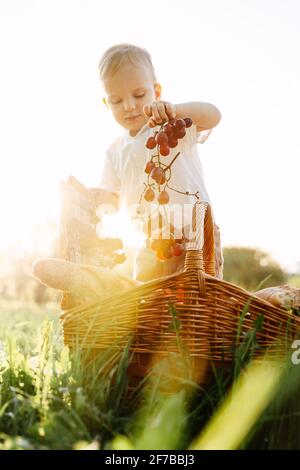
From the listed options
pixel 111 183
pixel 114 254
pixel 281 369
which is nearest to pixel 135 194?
pixel 111 183

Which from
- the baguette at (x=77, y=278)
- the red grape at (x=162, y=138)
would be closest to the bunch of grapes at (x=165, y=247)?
the baguette at (x=77, y=278)

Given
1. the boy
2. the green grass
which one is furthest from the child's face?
the green grass

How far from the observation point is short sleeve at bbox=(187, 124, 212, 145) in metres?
2.09

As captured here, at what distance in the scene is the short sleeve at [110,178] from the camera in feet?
7.78

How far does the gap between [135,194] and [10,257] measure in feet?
13.8

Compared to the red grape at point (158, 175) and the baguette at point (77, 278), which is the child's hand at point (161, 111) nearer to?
the red grape at point (158, 175)

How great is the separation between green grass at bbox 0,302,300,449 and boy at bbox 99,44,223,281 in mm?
675

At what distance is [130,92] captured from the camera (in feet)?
6.64

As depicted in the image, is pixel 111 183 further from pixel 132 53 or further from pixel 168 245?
pixel 168 245

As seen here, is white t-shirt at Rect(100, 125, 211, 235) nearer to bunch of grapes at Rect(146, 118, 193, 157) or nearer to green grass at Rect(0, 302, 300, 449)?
bunch of grapes at Rect(146, 118, 193, 157)

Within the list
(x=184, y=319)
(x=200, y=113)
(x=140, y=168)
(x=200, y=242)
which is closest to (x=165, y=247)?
(x=200, y=242)

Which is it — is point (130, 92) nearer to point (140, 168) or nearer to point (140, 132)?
point (140, 132)

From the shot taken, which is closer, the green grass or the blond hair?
the green grass

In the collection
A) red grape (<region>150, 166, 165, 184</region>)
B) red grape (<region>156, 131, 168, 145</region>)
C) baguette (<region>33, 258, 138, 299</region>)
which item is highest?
red grape (<region>156, 131, 168, 145</region>)
